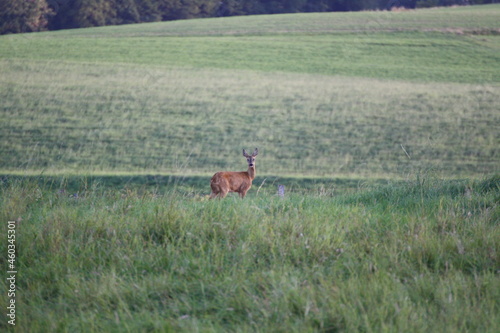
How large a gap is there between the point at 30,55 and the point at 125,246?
28.3m

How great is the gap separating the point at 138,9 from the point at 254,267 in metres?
42.5

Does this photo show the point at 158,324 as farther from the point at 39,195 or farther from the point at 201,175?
the point at 201,175

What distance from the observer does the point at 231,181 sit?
732 cm

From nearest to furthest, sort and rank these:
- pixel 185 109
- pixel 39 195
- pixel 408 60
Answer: pixel 39 195, pixel 185 109, pixel 408 60

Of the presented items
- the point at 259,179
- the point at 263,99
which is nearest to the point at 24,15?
the point at 263,99

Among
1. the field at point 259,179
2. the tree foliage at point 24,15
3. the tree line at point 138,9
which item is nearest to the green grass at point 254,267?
the field at point 259,179

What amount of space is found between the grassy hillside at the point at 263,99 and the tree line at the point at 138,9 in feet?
4.93

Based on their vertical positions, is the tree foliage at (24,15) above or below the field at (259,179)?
above

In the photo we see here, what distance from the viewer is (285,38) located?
36844mm

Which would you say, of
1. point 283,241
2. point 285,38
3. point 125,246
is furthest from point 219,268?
point 285,38

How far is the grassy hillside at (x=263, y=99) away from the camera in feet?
45.2

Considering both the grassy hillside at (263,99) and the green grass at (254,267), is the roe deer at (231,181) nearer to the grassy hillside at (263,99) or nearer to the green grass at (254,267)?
the green grass at (254,267)

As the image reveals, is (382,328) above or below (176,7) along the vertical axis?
below

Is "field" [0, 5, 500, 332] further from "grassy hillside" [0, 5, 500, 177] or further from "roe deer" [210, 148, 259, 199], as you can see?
"roe deer" [210, 148, 259, 199]
